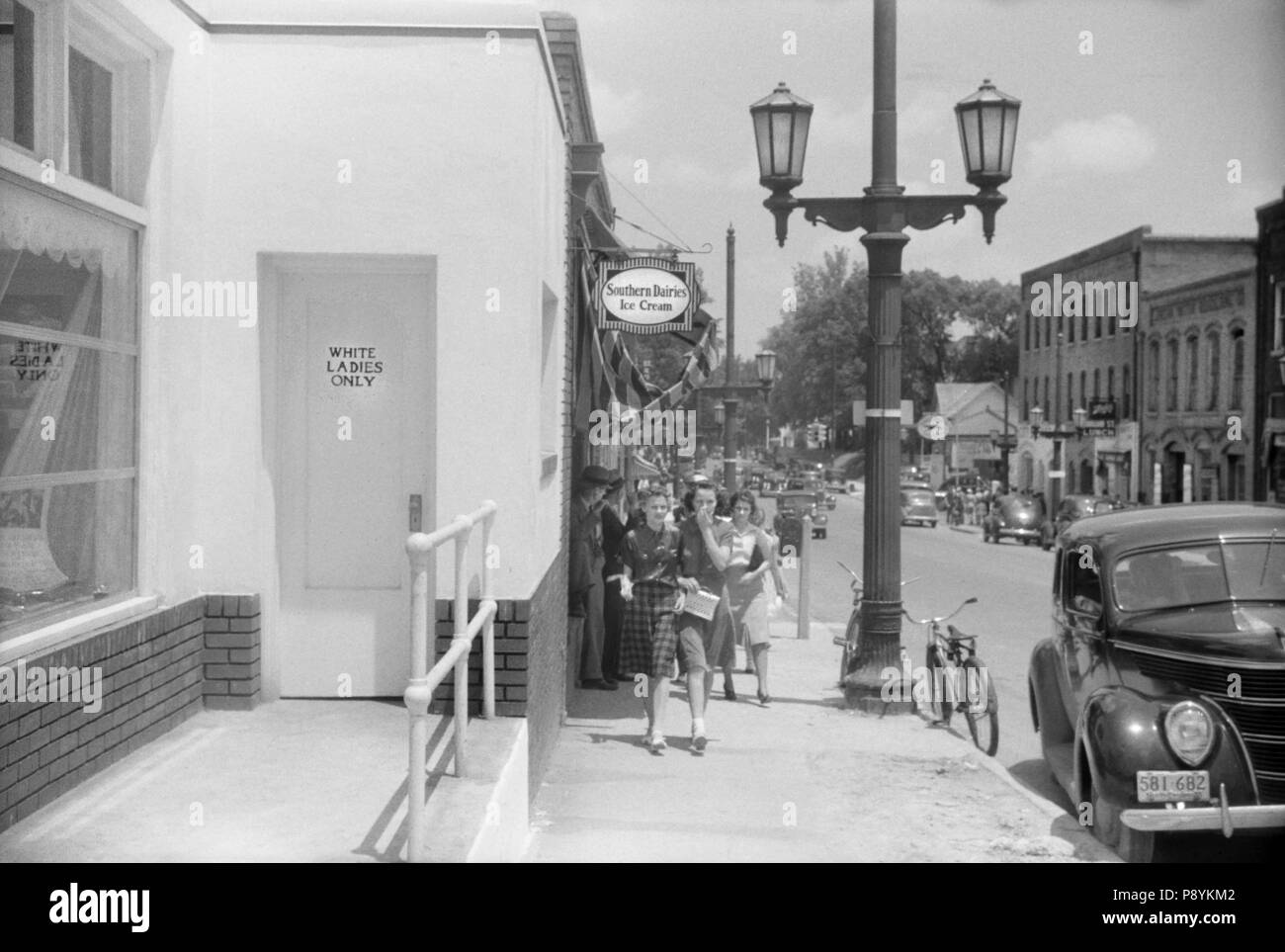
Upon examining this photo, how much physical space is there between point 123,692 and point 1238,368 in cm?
4377

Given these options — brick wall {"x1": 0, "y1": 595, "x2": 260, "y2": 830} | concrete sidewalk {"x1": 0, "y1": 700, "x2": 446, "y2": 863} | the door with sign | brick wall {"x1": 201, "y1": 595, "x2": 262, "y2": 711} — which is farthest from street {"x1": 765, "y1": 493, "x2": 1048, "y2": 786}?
brick wall {"x1": 0, "y1": 595, "x2": 260, "y2": 830}

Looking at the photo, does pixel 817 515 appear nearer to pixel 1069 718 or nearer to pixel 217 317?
pixel 1069 718

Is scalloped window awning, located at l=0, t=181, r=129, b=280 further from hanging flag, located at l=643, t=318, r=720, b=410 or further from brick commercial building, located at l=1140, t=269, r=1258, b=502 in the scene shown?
brick commercial building, located at l=1140, t=269, r=1258, b=502

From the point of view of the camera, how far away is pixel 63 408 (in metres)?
5.32

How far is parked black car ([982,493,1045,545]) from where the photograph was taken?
41.6 m

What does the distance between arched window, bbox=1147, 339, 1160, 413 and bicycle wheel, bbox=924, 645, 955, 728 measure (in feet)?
139

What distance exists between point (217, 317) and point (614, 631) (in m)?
6.43

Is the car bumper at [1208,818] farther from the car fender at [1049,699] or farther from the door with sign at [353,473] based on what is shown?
the door with sign at [353,473]

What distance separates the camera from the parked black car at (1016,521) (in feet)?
136

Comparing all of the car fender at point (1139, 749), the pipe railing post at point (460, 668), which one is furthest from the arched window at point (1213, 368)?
the pipe railing post at point (460, 668)
